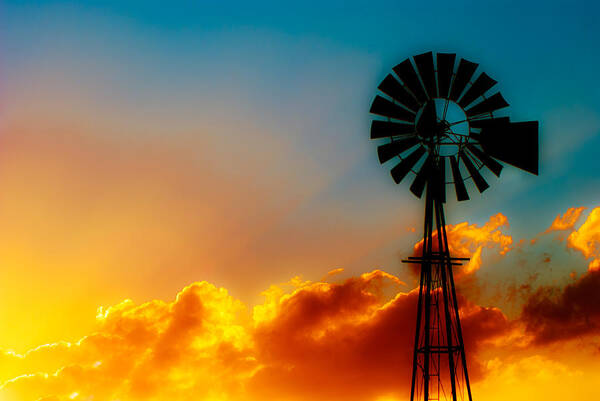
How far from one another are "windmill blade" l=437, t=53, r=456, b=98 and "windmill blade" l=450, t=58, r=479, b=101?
0.67ft

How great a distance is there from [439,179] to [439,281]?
3531 mm

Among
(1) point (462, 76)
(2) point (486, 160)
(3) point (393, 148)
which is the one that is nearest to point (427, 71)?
(1) point (462, 76)

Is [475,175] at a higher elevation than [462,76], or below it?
below

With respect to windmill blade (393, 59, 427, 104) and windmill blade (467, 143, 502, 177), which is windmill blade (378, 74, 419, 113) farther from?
windmill blade (467, 143, 502, 177)

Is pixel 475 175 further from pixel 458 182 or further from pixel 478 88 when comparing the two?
pixel 478 88

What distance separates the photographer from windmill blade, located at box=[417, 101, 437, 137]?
58.3ft

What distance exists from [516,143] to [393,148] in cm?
405

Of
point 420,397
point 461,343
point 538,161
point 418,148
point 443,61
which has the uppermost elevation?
point 443,61

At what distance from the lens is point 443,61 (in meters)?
17.5

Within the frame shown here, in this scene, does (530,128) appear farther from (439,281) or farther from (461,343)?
(461,343)

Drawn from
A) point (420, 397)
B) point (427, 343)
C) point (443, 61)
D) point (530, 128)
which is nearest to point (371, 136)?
point (443, 61)

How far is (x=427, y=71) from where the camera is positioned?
1764cm

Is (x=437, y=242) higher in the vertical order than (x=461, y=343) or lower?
higher

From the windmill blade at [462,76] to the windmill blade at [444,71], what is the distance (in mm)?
205
